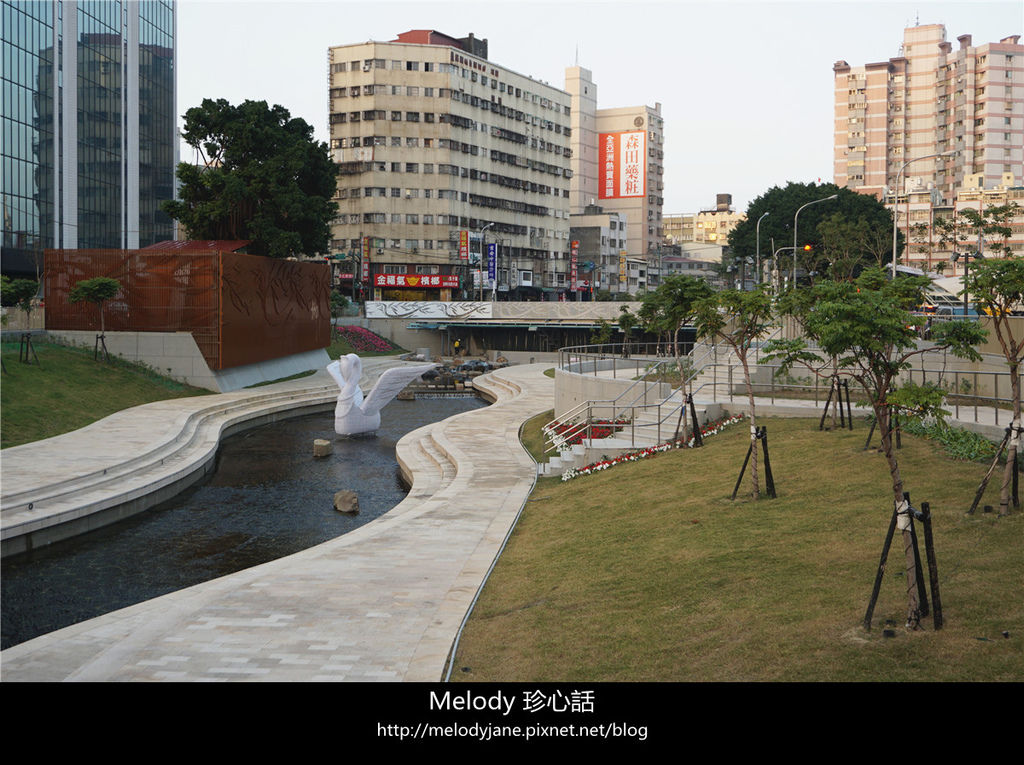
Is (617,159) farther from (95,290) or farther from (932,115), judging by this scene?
(95,290)

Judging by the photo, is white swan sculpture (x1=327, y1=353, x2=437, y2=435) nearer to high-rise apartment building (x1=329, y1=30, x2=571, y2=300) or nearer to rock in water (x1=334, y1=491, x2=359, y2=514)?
rock in water (x1=334, y1=491, x2=359, y2=514)

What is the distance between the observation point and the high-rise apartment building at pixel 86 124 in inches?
2512

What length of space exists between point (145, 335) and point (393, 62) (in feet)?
214

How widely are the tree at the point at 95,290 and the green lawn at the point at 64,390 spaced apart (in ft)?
9.21

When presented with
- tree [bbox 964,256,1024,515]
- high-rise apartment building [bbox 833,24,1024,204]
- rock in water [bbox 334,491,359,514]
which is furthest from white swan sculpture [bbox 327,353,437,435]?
high-rise apartment building [bbox 833,24,1024,204]

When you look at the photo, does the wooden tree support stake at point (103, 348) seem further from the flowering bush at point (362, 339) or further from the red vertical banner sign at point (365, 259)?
the red vertical banner sign at point (365, 259)

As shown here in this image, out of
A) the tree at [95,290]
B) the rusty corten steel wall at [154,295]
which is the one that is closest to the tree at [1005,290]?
the rusty corten steel wall at [154,295]

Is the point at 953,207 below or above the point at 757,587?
above

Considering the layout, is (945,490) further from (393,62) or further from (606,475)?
(393,62)

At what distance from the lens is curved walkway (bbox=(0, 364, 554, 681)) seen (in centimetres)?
1239

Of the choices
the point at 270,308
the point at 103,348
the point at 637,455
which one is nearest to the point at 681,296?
the point at 637,455

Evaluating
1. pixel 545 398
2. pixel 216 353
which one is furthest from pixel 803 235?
pixel 216 353

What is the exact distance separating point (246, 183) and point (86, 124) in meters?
24.3

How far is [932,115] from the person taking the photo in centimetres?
14362
